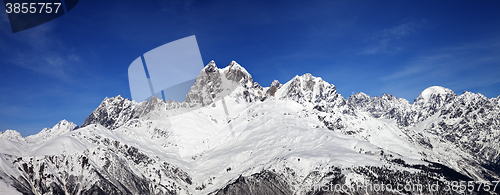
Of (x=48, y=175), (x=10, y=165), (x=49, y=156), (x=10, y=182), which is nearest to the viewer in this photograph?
(x=10, y=182)

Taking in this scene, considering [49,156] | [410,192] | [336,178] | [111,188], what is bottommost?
[410,192]

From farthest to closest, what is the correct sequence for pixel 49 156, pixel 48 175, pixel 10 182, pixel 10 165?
pixel 49 156, pixel 48 175, pixel 10 165, pixel 10 182

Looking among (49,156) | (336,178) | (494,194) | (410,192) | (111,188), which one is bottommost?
(494,194)

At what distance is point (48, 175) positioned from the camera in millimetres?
179625

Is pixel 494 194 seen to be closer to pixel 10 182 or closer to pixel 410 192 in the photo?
pixel 410 192

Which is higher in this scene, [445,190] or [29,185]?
[29,185]

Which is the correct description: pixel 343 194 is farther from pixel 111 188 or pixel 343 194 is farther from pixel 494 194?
pixel 111 188

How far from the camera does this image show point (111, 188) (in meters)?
194

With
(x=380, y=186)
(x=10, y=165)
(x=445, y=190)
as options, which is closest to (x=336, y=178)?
(x=380, y=186)

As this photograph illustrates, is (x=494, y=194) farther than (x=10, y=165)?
Yes

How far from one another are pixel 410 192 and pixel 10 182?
221m

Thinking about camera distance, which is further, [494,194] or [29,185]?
[494,194]

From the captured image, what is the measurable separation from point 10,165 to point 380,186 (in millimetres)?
211484

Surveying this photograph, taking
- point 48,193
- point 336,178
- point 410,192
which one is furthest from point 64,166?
point 410,192
